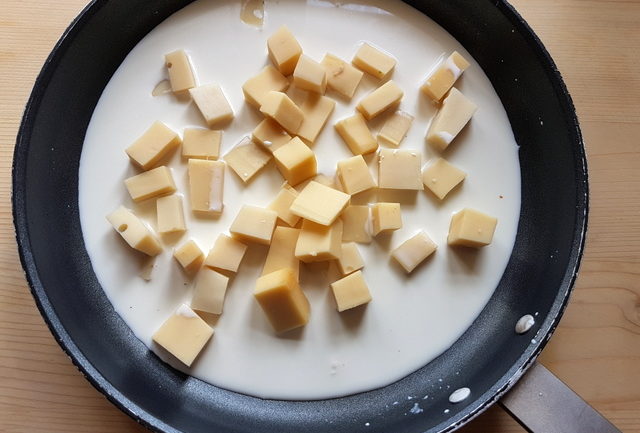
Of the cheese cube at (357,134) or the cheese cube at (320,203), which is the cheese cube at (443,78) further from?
the cheese cube at (320,203)

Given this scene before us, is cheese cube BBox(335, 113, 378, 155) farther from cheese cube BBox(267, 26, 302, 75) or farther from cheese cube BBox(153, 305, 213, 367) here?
cheese cube BBox(153, 305, 213, 367)

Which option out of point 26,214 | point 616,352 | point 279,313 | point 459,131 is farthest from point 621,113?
point 26,214

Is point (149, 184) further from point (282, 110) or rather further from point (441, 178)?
point (441, 178)

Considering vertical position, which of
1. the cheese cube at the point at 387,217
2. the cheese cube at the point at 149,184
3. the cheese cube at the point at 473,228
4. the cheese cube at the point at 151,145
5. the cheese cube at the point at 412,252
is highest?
the cheese cube at the point at 151,145

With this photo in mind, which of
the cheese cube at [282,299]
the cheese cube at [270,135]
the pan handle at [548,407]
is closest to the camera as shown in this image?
the pan handle at [548,407]

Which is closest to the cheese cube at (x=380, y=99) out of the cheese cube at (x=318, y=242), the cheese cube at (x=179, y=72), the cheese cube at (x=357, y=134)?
the cheese cube at (x=357, y=134)

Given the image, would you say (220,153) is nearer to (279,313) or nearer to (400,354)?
(279,313)
